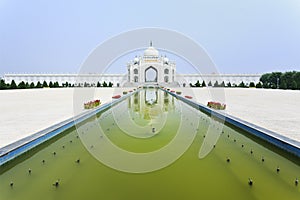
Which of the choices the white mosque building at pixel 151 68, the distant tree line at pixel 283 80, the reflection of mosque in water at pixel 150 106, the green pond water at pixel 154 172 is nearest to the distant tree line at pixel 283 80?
the distant tree line at pixel 283 80

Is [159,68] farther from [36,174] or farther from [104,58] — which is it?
[36,174]

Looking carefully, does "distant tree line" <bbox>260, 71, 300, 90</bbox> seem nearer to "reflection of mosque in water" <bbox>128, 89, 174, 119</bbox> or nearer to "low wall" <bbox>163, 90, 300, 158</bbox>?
"reflection of mosque in water" <bbox>128, 89, 174, 119</bbox>

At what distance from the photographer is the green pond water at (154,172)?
2922 millimetres

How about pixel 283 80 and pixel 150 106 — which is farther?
pixel 283 80

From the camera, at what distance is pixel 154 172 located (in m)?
3.56

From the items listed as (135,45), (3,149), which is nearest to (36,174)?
(3,149)

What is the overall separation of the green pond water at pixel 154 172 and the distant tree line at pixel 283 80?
22.0 meters

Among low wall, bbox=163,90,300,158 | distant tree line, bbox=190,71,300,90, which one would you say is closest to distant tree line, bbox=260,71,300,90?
distant tree line, bbox=190,71,300,90

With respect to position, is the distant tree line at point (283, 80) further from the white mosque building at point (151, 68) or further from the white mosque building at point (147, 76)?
the white mosque building at point (151, 68)

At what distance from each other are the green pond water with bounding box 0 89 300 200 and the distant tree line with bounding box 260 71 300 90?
864 inches

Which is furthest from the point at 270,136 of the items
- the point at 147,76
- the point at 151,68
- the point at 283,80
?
the point at 147,76

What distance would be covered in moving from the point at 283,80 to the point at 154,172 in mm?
27472

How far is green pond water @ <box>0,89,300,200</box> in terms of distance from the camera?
292cm

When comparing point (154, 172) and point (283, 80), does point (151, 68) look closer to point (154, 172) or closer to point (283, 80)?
point (283, 80)
